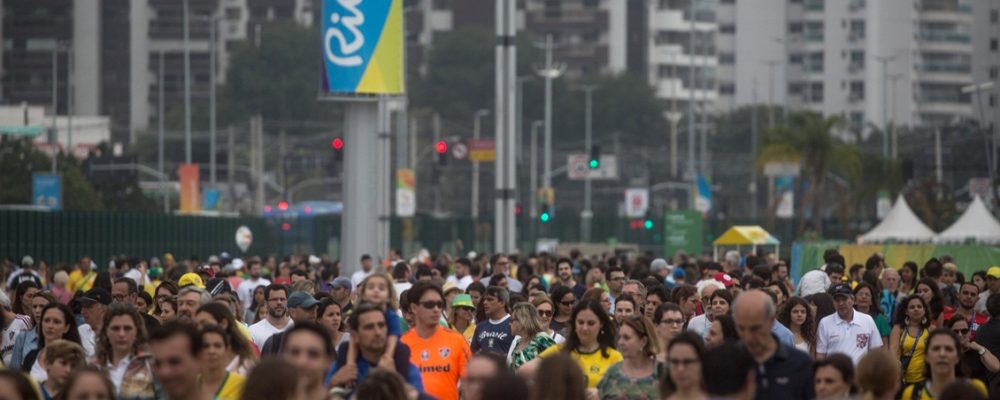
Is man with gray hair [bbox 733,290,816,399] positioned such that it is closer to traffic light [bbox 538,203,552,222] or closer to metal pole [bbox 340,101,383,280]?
metal pole [bbox 340,101,383,280]

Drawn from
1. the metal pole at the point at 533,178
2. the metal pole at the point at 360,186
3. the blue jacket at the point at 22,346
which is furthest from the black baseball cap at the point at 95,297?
the metal pole at the point at 533,178

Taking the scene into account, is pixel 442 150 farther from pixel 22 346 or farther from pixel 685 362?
pixel 685 362

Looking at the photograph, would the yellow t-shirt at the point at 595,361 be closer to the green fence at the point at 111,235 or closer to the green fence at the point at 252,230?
the green fence at the point at 111,235

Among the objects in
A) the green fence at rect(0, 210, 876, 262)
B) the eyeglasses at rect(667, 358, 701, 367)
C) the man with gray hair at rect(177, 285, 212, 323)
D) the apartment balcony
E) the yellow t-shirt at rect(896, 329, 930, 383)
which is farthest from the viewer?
the apartment balcony

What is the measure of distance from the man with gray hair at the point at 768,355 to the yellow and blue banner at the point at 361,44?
19.9 metres

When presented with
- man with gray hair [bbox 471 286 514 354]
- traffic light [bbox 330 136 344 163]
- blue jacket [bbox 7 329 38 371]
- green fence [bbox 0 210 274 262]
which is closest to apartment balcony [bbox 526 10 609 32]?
green fence [bbox 0 210 274 262]

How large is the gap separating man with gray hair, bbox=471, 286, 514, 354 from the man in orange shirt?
10.4 feet

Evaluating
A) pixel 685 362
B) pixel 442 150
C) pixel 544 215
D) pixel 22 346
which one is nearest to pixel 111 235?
pixel 442 150

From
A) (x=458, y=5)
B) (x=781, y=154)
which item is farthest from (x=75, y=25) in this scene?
(x=781, y=154)

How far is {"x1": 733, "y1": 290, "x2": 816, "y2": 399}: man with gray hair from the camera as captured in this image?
9445 mm

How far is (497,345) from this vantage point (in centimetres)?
1561

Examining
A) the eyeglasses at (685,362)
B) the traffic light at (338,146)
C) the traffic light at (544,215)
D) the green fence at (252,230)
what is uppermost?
the traffic light at (338,146)

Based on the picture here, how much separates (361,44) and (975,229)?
26.0 m

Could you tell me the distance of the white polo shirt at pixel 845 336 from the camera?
623 inches
